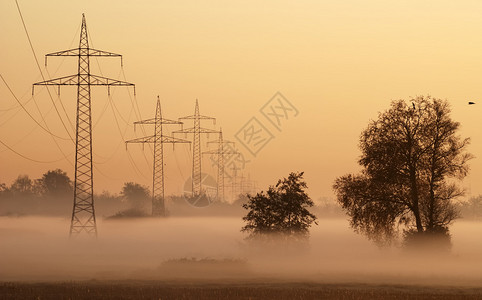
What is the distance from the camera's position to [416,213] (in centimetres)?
7075

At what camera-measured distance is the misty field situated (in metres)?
55.3

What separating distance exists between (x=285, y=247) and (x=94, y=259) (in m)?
22.9

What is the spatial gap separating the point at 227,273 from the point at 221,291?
1857cm

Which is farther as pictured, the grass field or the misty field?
the misty field

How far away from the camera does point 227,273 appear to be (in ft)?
243

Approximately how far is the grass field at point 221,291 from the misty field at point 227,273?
0.07m

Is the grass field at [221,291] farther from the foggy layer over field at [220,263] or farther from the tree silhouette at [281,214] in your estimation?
the tree silhouette at [281,214]

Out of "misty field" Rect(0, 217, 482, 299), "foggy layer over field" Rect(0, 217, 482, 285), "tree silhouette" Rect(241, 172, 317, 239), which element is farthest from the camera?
"tree silhouette" Rect(241, 172, 317, 239)

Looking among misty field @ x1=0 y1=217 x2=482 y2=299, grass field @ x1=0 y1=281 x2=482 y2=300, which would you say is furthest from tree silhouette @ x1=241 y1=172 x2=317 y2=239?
grass field @ x1=0 y1=281 x2=482 y2=300

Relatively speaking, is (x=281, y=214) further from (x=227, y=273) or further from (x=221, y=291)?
(x=221, y=291)

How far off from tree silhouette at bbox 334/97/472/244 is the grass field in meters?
10.1

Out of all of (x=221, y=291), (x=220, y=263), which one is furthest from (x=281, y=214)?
(x=221, y=291)

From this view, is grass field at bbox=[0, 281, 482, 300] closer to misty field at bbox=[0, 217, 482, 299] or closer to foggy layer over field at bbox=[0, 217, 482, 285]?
misty field at bbox=[0, 217, 482, 299]

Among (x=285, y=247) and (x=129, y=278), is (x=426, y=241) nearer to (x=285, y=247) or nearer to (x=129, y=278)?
(x=285, y=247)
